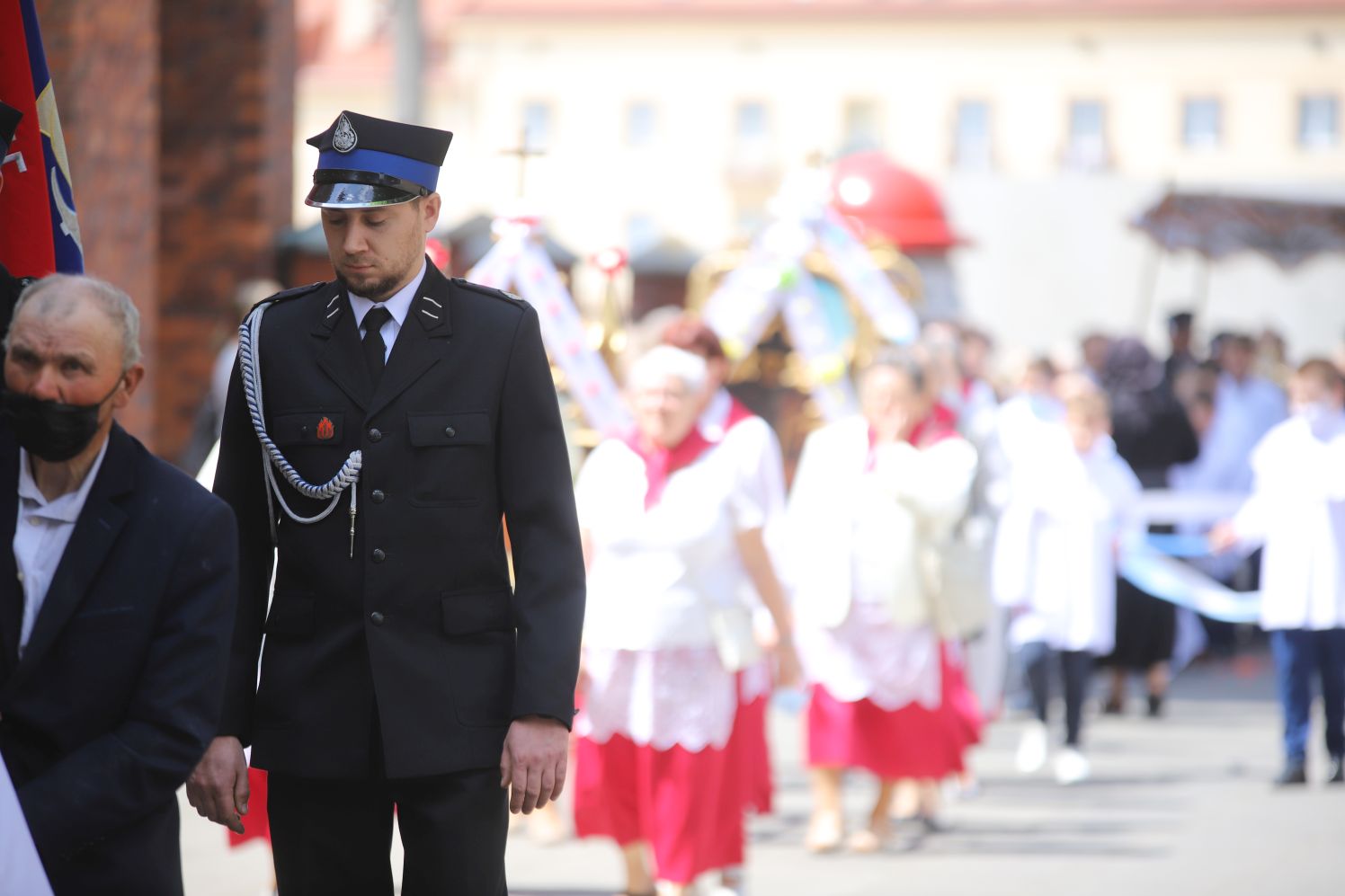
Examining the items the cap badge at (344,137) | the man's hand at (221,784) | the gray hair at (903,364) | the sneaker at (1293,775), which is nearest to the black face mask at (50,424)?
the man's hand at (221,784)

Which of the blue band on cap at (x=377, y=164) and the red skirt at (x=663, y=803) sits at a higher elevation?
the blue band on cap at (x=377, y=164)

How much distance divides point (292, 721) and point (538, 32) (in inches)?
2407

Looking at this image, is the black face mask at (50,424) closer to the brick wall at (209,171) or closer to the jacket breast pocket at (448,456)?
the jacket breast pocket at (448,456)

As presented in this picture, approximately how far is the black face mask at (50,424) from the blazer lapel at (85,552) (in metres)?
0.07

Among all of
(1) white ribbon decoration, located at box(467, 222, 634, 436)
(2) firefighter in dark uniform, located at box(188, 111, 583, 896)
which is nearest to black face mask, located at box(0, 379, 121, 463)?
(2) firefighter in dark uniform, located at box(188, 111, 583, 896)

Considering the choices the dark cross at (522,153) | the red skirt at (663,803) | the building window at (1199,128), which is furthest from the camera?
the building window at (1199,128)

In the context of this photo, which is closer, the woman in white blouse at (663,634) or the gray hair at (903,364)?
the woman in white blouse at (663,634)

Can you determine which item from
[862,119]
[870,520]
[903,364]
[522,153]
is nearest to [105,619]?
[522,153]

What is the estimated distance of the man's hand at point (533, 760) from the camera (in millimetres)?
3832

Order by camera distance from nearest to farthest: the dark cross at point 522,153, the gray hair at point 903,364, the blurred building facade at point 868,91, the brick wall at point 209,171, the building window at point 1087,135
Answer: the dark cross at point 522,153 < the gray hair at point 903,364 < the brick wall at point 209,171 < the blurred building facade at point 868,91 < the building window at point 1087,135

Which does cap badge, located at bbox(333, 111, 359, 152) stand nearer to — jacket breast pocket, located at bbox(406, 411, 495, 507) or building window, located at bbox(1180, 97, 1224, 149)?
jacket breast pocket, located at bbox(406, 411, 495, 507)

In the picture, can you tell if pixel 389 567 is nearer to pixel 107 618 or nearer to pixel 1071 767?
pixel 107 618

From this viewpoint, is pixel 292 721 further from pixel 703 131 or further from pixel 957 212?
pixel 703 131

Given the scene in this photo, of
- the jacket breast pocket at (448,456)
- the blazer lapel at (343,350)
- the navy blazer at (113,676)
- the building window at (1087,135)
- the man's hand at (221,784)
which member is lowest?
the man's hand at (221,784)
